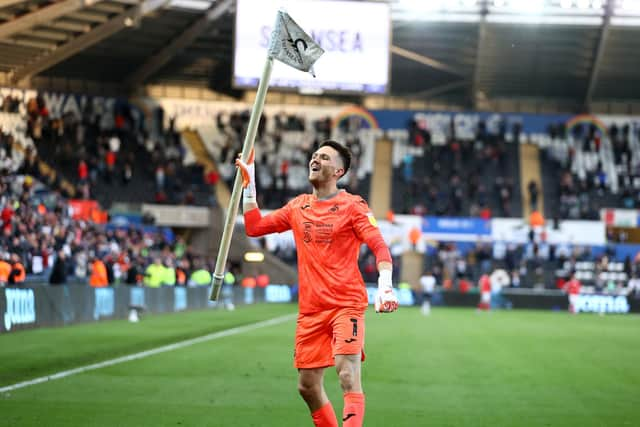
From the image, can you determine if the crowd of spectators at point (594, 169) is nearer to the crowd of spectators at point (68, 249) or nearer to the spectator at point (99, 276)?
the crowd of spectators at point (68, 249)

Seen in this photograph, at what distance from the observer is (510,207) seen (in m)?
58.2

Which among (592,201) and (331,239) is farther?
(592,201)

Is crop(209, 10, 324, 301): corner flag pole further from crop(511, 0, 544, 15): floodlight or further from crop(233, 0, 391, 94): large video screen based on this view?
crop(511, 0, 544, 15): floodlight

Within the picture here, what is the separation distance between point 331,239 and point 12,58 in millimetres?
29254

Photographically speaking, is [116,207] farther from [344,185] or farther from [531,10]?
Result: [531,10]

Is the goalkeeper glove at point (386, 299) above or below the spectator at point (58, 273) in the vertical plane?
above

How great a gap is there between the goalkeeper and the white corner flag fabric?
944 millimetres

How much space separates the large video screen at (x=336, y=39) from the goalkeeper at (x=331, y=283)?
→ 3684 centimetres

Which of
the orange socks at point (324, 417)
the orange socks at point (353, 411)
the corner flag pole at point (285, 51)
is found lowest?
the orange socks at point (324, 417)

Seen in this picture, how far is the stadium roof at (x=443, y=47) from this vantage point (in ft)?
161

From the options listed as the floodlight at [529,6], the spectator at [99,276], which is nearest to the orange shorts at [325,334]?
the spectator at [99,276]

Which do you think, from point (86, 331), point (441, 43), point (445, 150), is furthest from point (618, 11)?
point (86, 331)

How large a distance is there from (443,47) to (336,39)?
1504cm

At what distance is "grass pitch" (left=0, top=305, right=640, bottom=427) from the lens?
10.5m
